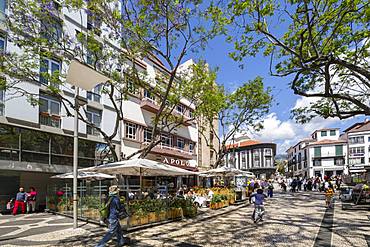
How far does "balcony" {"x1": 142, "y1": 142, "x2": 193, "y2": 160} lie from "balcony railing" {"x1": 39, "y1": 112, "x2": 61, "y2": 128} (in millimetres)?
9685

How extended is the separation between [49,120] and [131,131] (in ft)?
28.2

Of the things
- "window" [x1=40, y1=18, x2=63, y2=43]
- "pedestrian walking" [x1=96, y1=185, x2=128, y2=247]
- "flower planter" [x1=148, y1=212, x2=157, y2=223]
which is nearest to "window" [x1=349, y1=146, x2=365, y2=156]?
"flower planter" [x1=148, y1=212, x2=157, y2=223]

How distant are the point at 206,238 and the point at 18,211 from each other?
43.1 feet

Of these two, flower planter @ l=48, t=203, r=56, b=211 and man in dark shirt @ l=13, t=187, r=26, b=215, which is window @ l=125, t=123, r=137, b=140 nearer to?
flower planter @ l=48, t=203, r=56, b=211

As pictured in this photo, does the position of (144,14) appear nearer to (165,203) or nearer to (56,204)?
(165,203)

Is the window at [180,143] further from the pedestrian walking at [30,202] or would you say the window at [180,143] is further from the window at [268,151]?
the window at [268,151]

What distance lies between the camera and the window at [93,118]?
2475 centimetres

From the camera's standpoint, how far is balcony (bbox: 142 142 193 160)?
3091cm

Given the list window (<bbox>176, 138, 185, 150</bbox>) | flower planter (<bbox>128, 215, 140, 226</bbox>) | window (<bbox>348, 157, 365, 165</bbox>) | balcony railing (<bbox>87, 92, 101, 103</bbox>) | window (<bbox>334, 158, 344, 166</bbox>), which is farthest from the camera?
window (<bbox>334, 158, 344, 166</bbox>)

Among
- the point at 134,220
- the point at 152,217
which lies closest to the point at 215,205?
the point at 152,217

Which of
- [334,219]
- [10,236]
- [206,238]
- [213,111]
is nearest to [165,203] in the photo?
[206,238]

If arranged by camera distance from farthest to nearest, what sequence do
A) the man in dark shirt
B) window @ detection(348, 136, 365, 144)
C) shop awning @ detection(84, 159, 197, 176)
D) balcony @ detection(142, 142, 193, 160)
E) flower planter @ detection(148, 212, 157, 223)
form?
window @ detection(348, 136, 365, 144) → balcony @ detection(142, 142, 193, 160) → the man in dark shirt → flower planter @ detection(148, 212, 157, 223) → shop awning @ detection(84, 159, 197, 176)

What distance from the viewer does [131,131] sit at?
94.6 feet

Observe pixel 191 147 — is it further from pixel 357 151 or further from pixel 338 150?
pixel 338 150
